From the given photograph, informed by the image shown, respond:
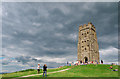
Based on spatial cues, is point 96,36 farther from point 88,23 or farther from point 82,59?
point 82,59

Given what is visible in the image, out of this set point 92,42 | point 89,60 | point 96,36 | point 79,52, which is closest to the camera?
point 89,60

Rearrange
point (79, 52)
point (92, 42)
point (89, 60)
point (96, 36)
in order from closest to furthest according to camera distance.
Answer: point (89, 60), point (92, 42), point (79, 52), point (96, 36)

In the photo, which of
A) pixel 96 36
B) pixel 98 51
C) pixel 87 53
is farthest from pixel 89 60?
pixel 96 36

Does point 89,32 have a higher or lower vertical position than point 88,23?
lower

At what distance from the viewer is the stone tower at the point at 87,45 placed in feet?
158

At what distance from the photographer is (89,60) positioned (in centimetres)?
4669

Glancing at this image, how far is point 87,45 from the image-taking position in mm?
49844

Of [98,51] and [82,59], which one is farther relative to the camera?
[98,51]

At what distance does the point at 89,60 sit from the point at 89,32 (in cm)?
1560

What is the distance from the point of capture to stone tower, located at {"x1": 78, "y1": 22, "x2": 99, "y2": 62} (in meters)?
48.1

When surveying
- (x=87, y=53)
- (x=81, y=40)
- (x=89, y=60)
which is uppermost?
(x=81, y=40)

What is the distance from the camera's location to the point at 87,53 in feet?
161

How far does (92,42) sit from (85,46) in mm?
4434

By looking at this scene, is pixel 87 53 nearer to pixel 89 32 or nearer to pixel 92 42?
pixel 92 42
